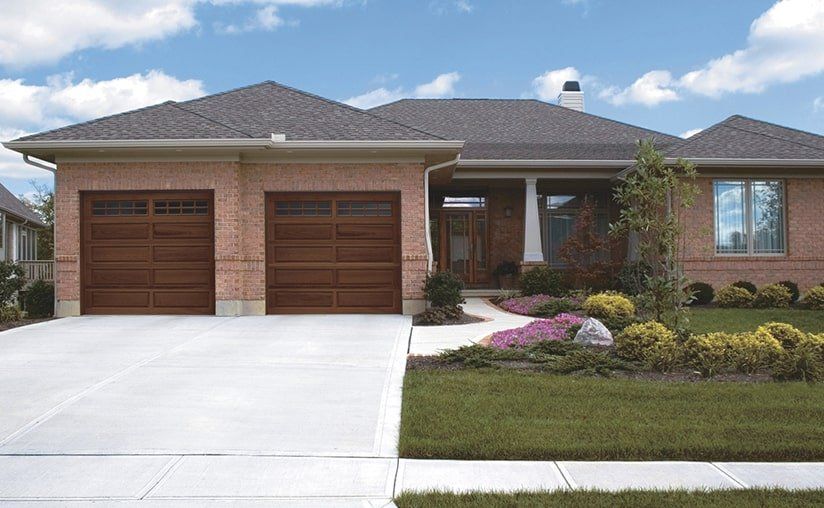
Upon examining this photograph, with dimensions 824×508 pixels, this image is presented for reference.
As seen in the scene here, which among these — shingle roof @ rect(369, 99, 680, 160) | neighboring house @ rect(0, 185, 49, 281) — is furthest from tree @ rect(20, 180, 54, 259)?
shingle roof @ rect(369, 99, 680, 160)

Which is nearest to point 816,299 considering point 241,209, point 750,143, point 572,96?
point 750,143

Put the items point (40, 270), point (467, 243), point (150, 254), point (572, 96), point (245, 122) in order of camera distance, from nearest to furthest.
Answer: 1. point (150, 254)
2. point (245, 122)
3. point (467, 243)
4. point (40, 270)
5. point (572, 96)

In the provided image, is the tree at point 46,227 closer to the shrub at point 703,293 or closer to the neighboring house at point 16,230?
the neighboring house at point 16,230

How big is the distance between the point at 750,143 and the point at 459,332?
35.0 ft

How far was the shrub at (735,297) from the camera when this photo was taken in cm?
1595

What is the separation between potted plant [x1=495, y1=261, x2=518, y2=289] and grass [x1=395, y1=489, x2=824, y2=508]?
14689mm

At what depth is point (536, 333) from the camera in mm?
10828

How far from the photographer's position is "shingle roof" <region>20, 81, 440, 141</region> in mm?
13562

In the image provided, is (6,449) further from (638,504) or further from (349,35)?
(349,35)

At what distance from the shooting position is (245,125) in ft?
48.0

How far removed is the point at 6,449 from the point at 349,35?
12609 mm

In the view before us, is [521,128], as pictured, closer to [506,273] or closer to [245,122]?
[506,273]

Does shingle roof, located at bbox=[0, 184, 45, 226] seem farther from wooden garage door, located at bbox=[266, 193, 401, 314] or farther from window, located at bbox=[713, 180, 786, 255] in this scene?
window, located at bbox=[713, 180, 786, 255]

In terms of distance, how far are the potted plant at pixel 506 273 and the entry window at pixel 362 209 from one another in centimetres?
609
